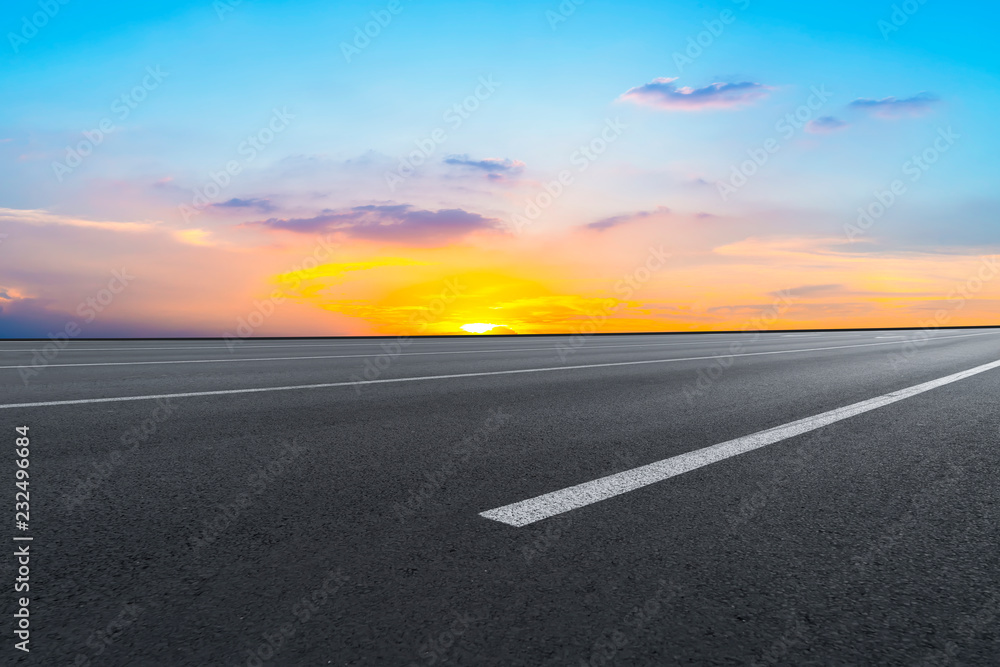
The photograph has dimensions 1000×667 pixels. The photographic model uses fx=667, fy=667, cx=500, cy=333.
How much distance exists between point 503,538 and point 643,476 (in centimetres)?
154

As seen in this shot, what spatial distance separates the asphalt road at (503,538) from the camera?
2201mm

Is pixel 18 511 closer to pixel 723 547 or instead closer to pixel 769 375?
pixel 723 547

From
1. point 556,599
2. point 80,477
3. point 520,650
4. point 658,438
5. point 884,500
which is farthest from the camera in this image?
point 658,438

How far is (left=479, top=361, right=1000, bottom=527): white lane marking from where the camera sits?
354 cm

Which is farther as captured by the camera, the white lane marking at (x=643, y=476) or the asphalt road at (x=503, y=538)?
the white lane marking at (x=643, y=476)

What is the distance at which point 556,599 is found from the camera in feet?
8.10

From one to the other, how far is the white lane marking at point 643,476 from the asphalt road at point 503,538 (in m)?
0.04

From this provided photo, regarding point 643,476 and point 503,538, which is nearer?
point 503,538

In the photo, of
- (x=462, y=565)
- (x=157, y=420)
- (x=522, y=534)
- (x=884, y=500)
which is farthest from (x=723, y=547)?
(x=157, y=420)

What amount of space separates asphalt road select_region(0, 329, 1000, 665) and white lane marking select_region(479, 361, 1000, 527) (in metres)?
0.04

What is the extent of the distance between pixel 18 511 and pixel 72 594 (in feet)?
4.81

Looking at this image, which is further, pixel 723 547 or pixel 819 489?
pixel 819 489

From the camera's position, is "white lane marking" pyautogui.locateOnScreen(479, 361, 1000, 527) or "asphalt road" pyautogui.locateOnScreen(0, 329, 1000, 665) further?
"white lane marking" pyautogui.locateOnScreen(479, 361, 1000, 527)

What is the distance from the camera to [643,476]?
435 cm
